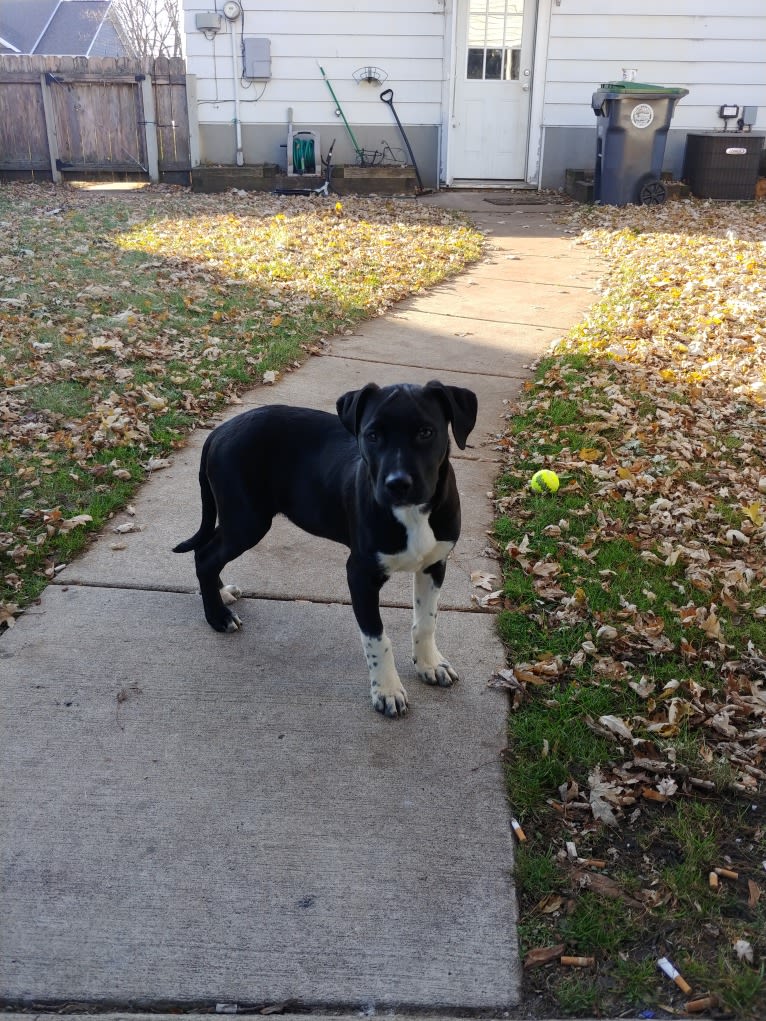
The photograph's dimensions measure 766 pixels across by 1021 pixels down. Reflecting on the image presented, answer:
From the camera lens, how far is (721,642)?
3734 mm

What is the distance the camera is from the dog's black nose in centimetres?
285

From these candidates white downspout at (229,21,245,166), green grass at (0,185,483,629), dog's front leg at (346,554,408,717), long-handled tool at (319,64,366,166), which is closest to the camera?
dog's front leg at (346,554,408,717)

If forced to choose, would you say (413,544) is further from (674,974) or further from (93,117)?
(93,117)

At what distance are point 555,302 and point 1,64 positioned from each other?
1235 cm

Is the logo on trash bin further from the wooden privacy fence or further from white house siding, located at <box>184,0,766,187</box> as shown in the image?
the wooden privacy fence

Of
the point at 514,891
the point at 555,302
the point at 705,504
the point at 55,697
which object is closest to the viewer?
the point at 514,891

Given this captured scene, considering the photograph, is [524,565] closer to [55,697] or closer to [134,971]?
[55,697]

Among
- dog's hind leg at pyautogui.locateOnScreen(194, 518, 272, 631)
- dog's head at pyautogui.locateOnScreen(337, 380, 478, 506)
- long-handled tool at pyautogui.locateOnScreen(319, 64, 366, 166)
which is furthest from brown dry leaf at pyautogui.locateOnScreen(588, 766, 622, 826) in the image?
long-handled tool at pyautogui.locateOnScreen(319, 64, 366, 166)

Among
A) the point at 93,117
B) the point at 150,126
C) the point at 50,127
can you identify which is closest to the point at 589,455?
the point at 150,126

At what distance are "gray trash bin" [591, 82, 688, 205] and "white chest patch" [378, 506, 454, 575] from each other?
42.2 ft

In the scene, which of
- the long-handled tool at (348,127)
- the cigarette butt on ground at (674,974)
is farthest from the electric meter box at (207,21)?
the cigarette butt on ground at (674,974)

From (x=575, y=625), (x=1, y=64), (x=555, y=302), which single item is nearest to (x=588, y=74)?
(x=555, y=302)

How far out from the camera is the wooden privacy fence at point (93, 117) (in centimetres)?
1598

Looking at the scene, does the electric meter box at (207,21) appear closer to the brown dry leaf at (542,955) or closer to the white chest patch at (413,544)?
the white chest patch at (413,544)
